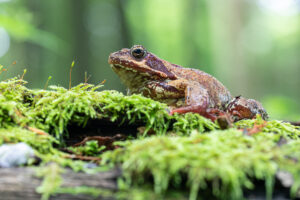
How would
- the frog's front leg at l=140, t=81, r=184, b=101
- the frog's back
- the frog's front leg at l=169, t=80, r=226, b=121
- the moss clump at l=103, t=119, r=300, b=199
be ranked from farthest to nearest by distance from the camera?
1. the frog's back
2. the frog's front leg at l=140, t=81, r=184, b=101
3. the frog's front leg at l=169, t=80, r=226, b=121
4. the moss clump at l=103, t=119, r=300, b=199

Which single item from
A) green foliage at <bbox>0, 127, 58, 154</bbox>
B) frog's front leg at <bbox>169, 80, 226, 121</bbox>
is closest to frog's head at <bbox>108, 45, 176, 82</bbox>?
frog's front leg at <bbox>169, 80, 226, 121</bbox>

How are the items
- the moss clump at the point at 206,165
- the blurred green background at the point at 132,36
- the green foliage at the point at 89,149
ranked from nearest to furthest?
the moss clump at the point at 206,165
the green foliage at the point at 89,149
the blurred green background at the point at 132,36

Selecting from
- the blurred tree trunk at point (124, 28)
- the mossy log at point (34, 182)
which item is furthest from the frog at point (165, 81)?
the blurred tree trunk at point (124, 28)

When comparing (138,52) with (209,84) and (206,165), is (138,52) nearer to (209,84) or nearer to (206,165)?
(209,84)

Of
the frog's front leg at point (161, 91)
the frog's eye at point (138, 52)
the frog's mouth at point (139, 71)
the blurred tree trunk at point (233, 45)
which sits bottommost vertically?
the frog's front leg at point (161, 91)

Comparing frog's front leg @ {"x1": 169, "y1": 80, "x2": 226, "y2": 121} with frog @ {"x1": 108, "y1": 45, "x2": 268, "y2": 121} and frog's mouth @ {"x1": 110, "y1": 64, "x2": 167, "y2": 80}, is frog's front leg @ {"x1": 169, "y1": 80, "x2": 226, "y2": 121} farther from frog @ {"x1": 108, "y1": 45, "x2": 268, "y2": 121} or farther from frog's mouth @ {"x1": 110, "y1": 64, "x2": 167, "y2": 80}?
frog's mouth @ {"x1": 110, "y1": 64, "x2": 167, "y2": 80}

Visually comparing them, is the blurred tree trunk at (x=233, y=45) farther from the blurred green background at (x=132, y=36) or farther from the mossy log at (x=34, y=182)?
the mossy log at (x=34, y=182)

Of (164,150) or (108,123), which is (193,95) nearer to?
(108,123)
